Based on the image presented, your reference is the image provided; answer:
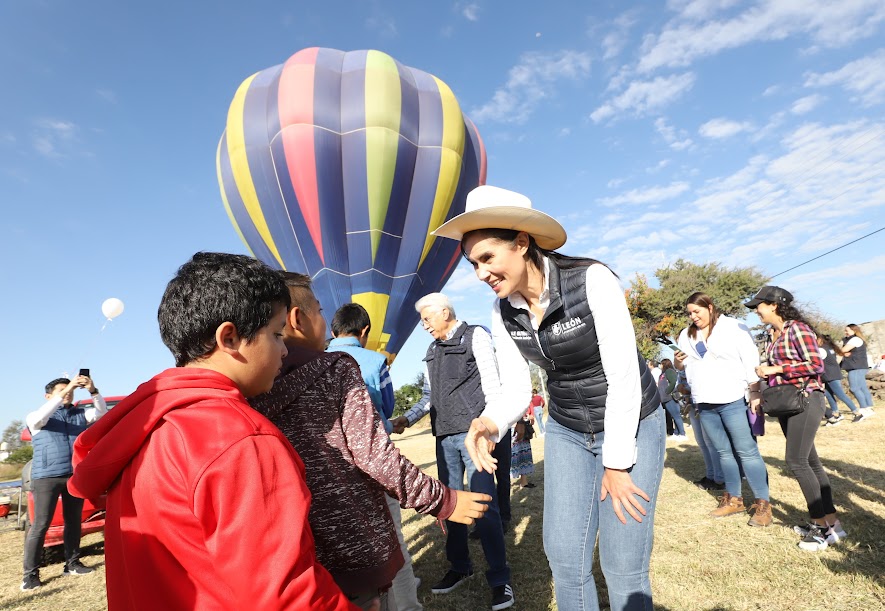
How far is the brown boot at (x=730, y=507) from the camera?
15.5 feet

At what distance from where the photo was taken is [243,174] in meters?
13.9

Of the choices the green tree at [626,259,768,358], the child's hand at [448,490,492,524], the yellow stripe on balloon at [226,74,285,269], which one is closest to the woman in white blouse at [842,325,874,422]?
the child's hand at [448,490,492,524]

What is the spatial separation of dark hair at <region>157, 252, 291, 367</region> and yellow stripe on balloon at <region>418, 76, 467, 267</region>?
40.9 feet

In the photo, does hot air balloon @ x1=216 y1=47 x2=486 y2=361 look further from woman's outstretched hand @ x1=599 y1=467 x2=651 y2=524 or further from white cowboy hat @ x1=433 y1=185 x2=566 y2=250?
woman's outstretched hand @ x1=599 y1=467 x2=651 y2=524

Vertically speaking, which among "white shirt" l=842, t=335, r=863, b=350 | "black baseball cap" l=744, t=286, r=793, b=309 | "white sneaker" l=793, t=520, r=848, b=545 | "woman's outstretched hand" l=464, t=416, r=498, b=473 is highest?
"black baseball cap" l=744, t=286, r=793, b=309

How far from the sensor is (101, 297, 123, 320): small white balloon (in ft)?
23.5

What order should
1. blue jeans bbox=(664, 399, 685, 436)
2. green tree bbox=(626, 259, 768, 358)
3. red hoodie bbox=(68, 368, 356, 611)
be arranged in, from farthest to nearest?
green tree bbox=(626, 259, 768, 358) < blue jeans bbox=(664, 399, 685, 436) < red hoodie bbox=(68, 368, 356, 611)

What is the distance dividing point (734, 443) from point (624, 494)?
3357 mm

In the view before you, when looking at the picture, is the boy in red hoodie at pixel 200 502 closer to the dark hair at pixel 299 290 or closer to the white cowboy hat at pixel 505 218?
the dark hair at pixel 299 290

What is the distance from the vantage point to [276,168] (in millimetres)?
13398

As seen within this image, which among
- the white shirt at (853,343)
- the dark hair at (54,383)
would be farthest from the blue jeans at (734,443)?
the white shirt at (853,343)

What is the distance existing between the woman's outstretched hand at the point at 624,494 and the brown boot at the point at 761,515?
3211 millimetres

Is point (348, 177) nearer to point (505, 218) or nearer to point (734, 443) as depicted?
point (734, 443)

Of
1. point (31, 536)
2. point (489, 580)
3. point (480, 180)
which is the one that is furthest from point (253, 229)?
point (489, 580)
